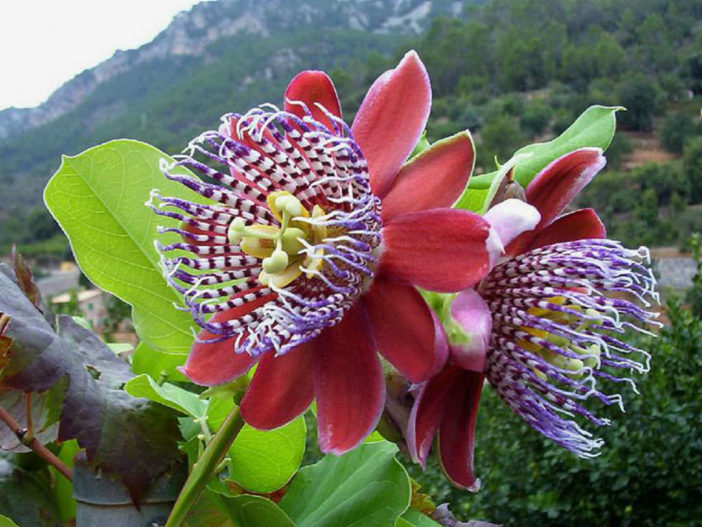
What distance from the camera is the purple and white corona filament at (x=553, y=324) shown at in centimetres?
40

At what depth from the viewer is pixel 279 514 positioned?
20.2 inches

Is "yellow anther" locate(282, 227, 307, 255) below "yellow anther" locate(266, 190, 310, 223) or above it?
below

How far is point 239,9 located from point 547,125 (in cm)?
3330

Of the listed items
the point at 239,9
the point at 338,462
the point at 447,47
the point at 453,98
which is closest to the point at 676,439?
the point at 338,462

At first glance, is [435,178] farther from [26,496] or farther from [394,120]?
[26,496]

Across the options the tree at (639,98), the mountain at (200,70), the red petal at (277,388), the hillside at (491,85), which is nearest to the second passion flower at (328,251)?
the red petal at (277,388)

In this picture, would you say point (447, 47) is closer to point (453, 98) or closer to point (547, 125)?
point (453, 98)

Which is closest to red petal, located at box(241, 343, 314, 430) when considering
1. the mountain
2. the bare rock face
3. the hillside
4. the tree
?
the hillside

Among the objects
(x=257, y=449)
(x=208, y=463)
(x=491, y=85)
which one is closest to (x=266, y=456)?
(x=257, y=449)

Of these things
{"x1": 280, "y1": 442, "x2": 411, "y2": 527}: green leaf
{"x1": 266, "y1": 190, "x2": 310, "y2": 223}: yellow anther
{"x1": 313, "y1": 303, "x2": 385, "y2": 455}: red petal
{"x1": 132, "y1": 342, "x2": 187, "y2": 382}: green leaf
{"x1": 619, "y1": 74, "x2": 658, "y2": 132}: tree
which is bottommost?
{"x1": 619, "y1": 74, "x2": 658, "y2": 132}: tree

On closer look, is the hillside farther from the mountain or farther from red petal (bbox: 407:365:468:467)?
red petal (bbox: 407:365:468:467)

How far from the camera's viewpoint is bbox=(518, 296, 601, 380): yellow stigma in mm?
415

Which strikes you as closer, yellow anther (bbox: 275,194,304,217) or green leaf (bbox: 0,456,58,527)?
yellow anther (bbox: 275,194,304,217)

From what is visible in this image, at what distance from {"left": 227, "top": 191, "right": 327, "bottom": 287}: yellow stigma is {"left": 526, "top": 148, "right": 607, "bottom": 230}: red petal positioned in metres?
0.12
